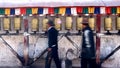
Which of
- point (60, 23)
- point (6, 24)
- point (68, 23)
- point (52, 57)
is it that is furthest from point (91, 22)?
point (6, 24)

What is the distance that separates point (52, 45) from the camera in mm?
15859

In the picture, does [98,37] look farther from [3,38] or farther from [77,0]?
[3,38]

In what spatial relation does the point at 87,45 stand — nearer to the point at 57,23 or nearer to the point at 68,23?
the point at 68,23

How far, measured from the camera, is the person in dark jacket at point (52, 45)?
1582 cm

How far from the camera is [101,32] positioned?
17.0 metres

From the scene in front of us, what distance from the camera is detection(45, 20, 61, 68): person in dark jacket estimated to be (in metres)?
15.8

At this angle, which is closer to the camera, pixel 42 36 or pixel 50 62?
pixel 50 62

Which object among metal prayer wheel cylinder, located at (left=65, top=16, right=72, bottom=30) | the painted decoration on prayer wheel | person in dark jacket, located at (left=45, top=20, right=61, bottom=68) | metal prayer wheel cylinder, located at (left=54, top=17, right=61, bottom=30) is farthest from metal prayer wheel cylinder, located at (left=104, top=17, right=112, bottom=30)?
person in dark jacket, located at (left=45, top=20, right=61, bottom=68)

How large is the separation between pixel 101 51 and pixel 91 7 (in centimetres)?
183

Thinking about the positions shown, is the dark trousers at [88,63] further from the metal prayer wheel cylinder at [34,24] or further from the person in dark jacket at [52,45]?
the metal prayer wheel cylinder at [34,24]

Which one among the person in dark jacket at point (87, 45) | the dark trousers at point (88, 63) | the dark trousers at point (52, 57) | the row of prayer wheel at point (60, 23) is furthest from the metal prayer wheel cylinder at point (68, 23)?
the dark trousers at point (88, 63)

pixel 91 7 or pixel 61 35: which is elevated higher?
pixel 91 7

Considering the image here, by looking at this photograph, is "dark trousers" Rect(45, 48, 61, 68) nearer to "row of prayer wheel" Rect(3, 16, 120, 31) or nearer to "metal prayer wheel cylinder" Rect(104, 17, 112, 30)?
"row of prayer wheel" Rect(3, 16, 120, 31)

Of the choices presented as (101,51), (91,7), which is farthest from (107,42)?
(91,7)
